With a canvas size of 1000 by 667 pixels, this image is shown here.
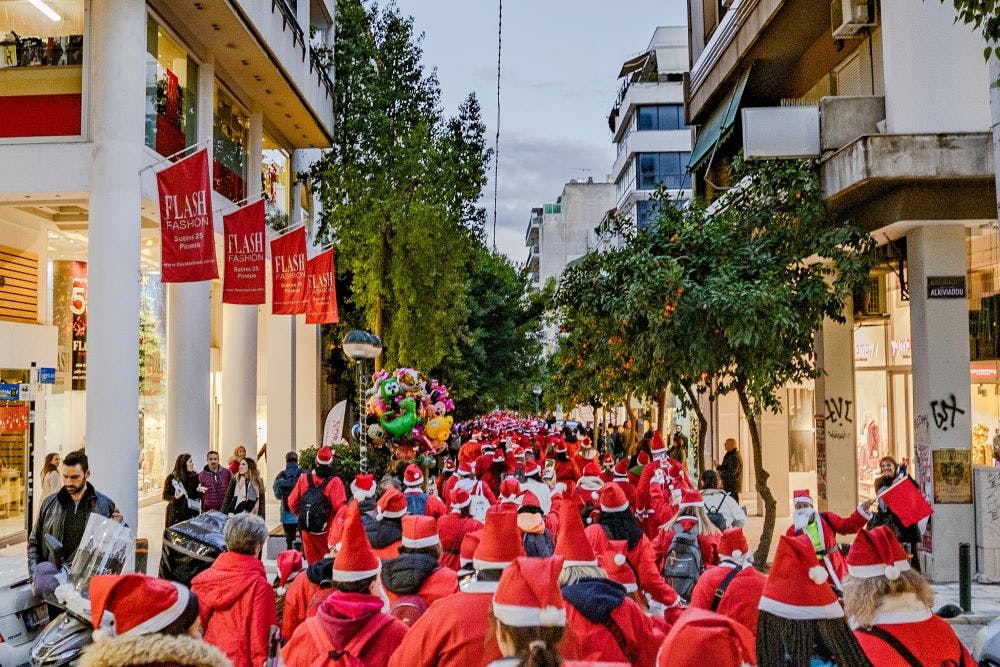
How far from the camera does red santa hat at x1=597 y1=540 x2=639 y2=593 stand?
18.8 feet

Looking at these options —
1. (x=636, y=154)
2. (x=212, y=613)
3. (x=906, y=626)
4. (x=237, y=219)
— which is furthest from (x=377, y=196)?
(x=636, y=154)

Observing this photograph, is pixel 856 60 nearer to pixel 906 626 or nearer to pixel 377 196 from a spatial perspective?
pixel 377 196

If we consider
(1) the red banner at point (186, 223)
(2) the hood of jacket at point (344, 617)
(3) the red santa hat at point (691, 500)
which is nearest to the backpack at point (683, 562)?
A: (3) the red santa hat at point (691, 500)

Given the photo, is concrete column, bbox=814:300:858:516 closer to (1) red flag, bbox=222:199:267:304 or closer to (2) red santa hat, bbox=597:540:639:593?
(1) red flag, bbox=222:199:267:304

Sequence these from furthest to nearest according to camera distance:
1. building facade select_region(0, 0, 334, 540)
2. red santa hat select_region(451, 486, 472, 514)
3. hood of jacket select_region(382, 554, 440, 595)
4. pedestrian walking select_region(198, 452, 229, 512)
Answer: building facade select_region(0, 0, 334, 540), pedestrian walking select_region(198, 452, 229, 512), red santa hat select_region(451, 486, 472, 514), hood of jacket select_region(382, 554, 440, 595)

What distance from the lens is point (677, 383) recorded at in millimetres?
14297

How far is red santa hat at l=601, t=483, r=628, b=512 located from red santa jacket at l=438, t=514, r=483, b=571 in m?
1.17

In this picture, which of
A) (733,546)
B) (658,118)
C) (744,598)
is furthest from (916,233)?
(658,118)

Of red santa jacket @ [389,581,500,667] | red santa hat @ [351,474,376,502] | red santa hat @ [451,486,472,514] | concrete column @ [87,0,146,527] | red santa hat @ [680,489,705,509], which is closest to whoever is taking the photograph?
red santa jacket @ [389,581,500,667]

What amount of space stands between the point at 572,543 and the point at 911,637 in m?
1.72

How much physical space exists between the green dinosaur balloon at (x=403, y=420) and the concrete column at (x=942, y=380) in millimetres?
10298

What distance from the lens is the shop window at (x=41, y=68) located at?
13969mm

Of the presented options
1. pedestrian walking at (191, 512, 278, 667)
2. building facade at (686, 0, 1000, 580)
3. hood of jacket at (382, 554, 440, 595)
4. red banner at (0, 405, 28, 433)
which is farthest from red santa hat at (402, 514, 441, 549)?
red banner at (0, 405, 28, 433)

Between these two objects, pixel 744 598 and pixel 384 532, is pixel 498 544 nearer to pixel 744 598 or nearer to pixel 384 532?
pixel 744 598
